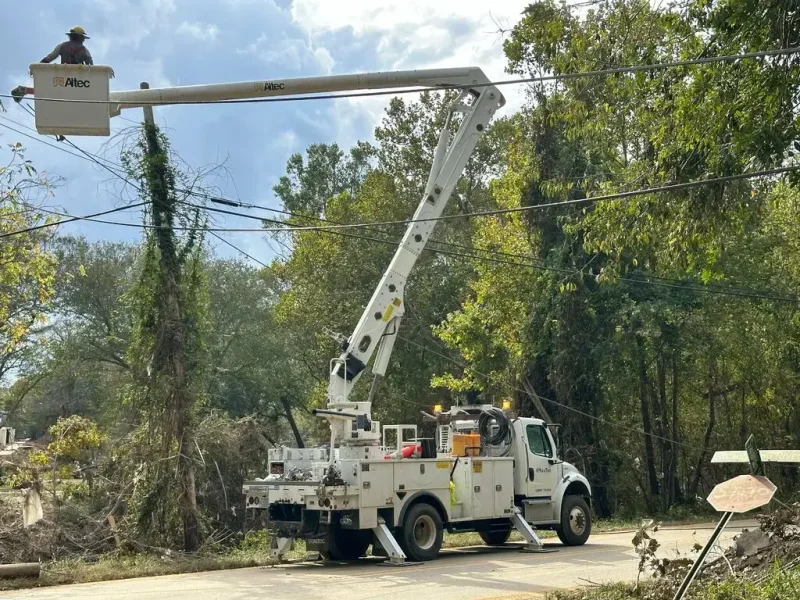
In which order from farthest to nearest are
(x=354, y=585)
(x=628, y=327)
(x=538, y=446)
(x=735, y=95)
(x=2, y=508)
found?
(x=628, y=327)
(x=538, y=446)
(x=2, y=508)
(x=354, y=585)
(x=735, y=95)

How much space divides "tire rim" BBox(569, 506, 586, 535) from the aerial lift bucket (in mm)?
11531

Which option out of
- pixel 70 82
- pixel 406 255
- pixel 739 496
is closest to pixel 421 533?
pixel 406 255

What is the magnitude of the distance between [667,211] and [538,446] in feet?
23.3

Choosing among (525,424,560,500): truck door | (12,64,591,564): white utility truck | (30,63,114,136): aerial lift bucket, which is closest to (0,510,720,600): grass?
(12,64,591,564): white utility truck

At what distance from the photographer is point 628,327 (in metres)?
27.8

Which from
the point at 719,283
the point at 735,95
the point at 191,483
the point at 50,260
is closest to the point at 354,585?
the point at 191,483

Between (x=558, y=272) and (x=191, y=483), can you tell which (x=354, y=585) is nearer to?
(x=191, y=483)

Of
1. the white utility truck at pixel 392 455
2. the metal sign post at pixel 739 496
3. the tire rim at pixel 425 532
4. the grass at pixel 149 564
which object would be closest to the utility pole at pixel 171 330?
the grass at pixel 149 564

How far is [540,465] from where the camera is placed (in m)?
18.5

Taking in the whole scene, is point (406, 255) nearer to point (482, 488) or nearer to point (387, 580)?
point (482, 488)

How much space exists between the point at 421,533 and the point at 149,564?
4551 millimetres

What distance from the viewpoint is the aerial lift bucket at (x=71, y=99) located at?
12.4 meters

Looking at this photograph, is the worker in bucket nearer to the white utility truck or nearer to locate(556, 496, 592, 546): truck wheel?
the white utility truck

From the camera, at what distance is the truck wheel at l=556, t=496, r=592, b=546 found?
1859cm
